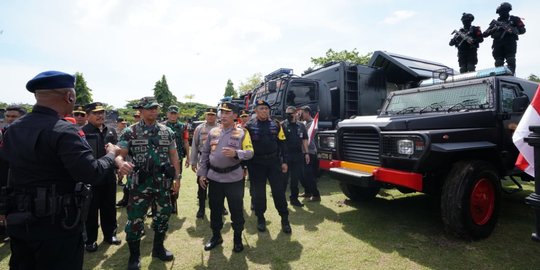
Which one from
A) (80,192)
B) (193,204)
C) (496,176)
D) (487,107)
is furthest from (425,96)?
(80,192)

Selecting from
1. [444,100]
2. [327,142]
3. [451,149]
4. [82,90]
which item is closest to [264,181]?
[327,142]

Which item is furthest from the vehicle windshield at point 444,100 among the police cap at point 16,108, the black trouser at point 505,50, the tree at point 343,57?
the tree at point 343,57

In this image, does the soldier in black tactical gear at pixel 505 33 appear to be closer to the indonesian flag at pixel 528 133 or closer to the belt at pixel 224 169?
the indonesian flag at pixel 528 133

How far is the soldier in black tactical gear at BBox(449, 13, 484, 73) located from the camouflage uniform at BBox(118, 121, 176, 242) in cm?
676

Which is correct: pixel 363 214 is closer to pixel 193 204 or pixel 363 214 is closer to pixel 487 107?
pixel 487 107

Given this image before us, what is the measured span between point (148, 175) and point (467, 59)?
281 inches

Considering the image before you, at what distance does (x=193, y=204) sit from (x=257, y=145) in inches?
91.4

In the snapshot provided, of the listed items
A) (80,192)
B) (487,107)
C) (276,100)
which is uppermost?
(276,100)

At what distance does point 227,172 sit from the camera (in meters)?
3.52

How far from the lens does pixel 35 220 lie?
1.78 meters

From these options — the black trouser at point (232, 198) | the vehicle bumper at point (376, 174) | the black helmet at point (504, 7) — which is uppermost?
the black helmet at point (504, 7)

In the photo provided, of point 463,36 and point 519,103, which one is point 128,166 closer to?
point 519,103

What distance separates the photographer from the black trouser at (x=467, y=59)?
6695 millimetres

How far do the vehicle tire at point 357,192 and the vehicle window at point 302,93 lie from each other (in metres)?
2.76
